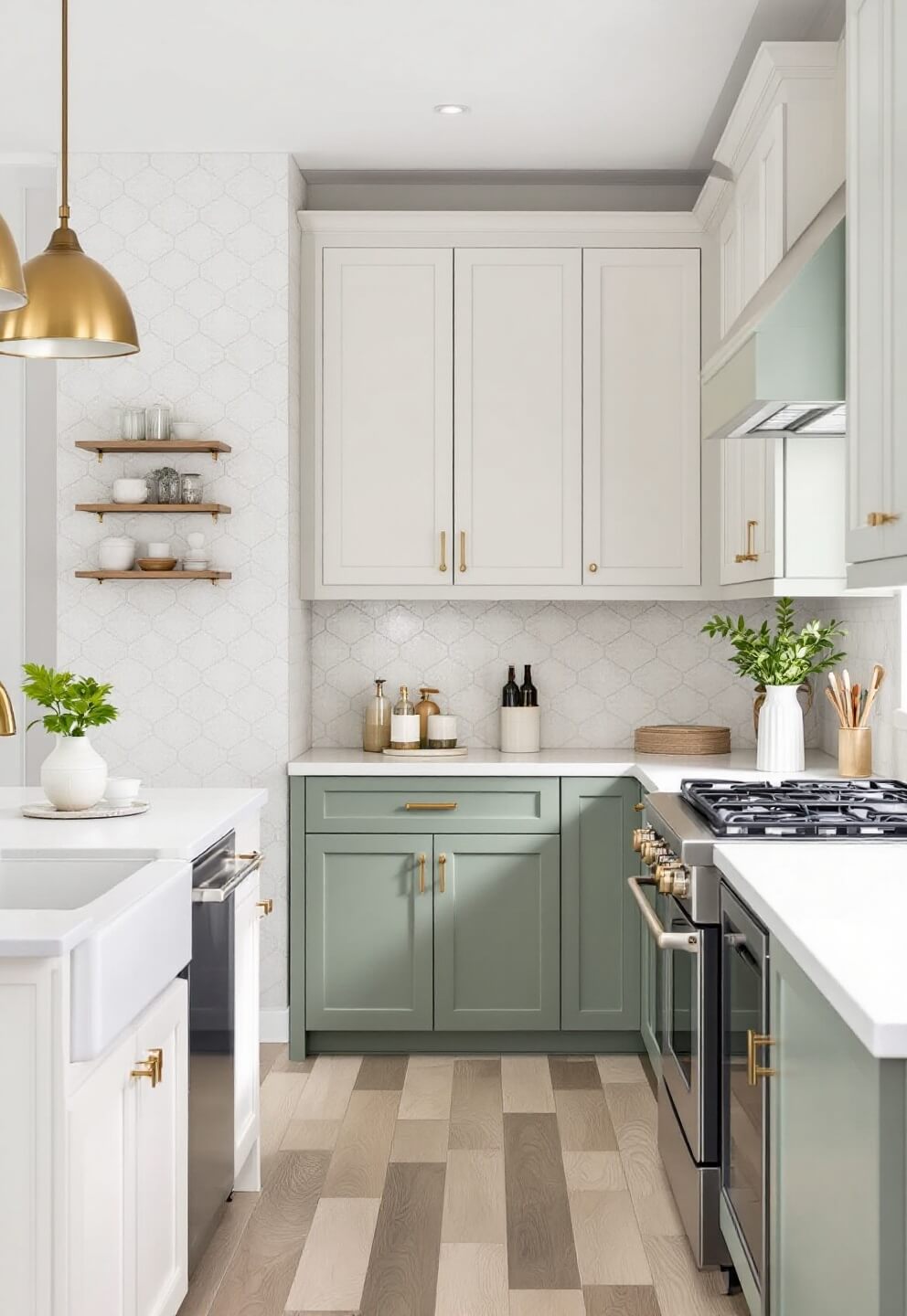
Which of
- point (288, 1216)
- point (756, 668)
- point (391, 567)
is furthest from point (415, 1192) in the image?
point (391, 567)

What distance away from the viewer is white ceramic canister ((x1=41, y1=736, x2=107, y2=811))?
8.69 feet

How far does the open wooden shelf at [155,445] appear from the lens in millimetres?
3922

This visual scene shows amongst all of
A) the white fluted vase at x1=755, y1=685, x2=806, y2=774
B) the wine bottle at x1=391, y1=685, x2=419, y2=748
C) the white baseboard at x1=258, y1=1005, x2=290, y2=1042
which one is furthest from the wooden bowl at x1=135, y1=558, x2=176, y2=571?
the white fluted vase at x1=755, y1=685, x2=806, y2=774

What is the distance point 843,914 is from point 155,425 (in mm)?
2808

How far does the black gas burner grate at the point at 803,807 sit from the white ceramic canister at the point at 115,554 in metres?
1.89

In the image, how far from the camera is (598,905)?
4.00 meters

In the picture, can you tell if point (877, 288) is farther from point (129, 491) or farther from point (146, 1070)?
point (129, 491)

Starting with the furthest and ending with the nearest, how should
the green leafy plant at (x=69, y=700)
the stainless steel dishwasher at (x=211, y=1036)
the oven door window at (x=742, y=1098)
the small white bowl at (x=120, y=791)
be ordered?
the small white bowl at (x=120, y=791)
the green leafy plant at (x=69, y=700)
the stainless steel dishwasher at (x=211, y=1036)
the oven door window at (x=742, y=1098)

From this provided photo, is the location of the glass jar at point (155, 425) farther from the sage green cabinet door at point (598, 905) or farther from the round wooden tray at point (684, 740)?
the round wooden tray at point (684, 740)

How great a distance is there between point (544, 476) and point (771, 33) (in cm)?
146

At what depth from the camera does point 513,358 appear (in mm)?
4219

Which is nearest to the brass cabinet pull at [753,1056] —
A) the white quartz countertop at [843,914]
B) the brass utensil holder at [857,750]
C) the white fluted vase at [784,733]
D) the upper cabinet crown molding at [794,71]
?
the white quartz countertop at [843,914]

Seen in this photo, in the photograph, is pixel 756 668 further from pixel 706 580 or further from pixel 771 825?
pixel 771 825

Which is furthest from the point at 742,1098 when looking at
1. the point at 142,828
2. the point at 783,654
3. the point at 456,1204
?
the point at 783,654
